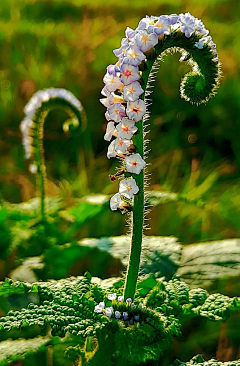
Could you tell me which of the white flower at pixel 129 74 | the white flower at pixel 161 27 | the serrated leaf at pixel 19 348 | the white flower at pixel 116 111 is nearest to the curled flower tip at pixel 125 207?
the white flower at pixel 116 111

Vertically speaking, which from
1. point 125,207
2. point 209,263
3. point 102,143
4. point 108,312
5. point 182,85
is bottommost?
point 108,312

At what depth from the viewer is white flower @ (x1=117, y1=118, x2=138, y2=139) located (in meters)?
1.44

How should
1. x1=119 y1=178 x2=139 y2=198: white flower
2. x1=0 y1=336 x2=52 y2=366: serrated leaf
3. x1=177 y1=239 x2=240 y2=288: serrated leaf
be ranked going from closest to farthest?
x1=119 y1=178 x2=139 y2=198: white flower
x1=0 y1=336 x2=52 y2=366: serrated leaf
x1=177 y1=239 x2=240 y2=288: serrated leaf

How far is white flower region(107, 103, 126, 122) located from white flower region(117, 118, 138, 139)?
0.07 feet

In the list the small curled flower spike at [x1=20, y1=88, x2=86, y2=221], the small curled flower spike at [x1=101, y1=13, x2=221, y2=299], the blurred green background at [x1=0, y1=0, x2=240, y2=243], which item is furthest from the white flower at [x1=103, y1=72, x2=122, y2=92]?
the blurred green background at [x1=0, y1=0, x2=240, y2=243]

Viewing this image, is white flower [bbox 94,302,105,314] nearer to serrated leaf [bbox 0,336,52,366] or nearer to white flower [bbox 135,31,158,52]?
serrated leaf [bbox 0,336,52,366]

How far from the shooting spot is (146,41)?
141 cm

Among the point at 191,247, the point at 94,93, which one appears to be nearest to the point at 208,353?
the point at 191,247

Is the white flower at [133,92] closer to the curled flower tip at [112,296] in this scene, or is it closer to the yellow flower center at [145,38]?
the yellow flower center at [145,38]

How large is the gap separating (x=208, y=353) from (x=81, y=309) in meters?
0.87

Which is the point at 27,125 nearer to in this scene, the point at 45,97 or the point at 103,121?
the point at 45,97

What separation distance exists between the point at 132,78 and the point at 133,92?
0.04 metres

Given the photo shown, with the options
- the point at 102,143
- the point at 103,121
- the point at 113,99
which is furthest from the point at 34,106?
the point at 103,121

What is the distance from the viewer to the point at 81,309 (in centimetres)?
168
